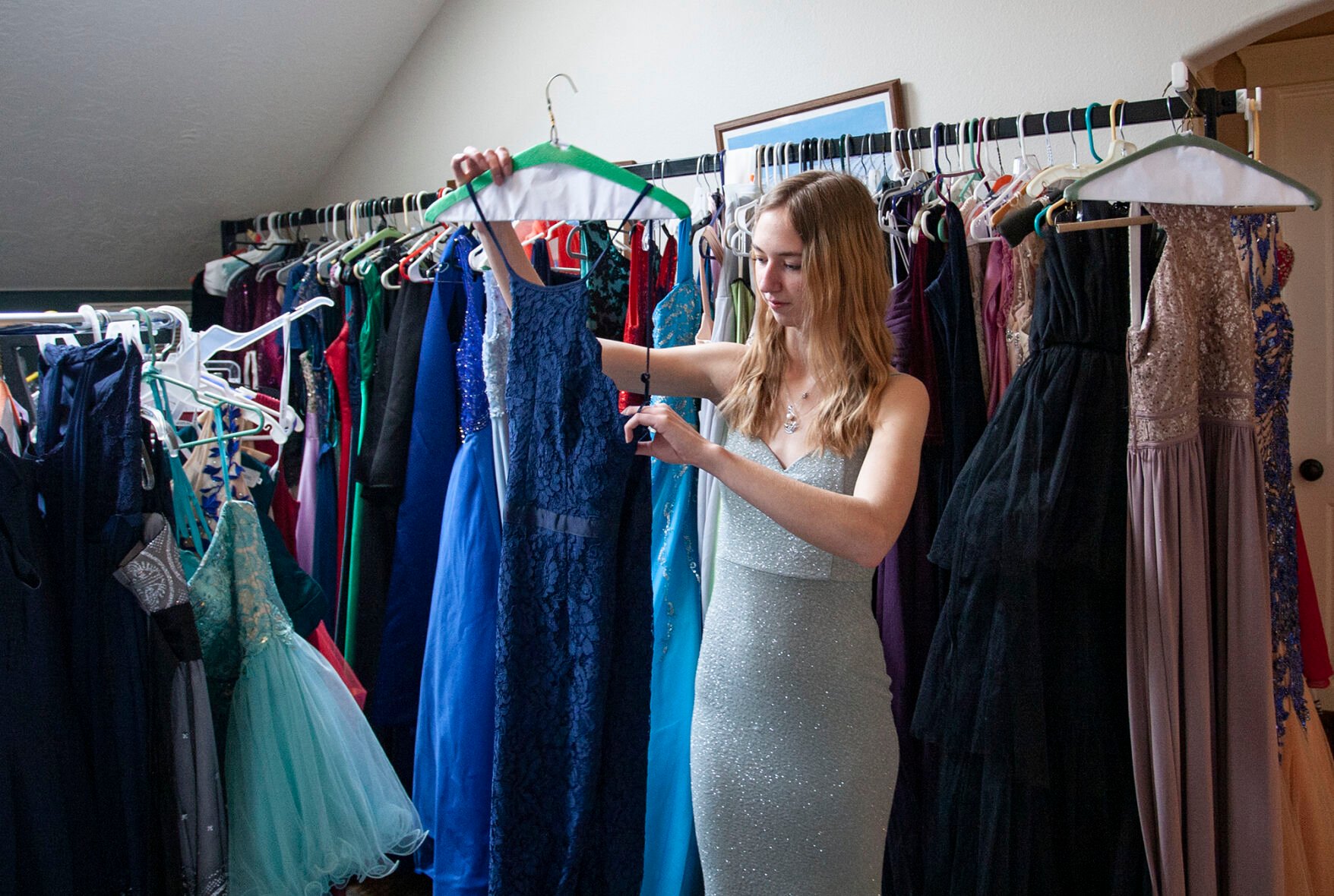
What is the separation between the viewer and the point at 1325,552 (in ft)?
10.3

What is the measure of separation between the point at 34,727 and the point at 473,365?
1.01m

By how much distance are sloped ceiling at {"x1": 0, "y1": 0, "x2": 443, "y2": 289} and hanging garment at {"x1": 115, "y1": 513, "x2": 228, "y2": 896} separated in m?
1.89

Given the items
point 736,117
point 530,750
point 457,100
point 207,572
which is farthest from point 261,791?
point 457,100

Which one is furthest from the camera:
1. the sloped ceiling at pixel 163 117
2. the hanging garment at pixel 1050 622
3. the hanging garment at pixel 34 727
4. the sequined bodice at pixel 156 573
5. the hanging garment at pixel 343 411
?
the sloped ceiling at pixel 163 117

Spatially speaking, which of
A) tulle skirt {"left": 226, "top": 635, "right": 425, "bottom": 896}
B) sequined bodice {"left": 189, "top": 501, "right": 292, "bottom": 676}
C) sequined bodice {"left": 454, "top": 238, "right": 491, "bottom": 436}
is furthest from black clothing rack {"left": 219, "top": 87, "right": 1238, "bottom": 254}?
tulle skirt {"left": 226, "top": 635, "right": 425, "bottom": 896}

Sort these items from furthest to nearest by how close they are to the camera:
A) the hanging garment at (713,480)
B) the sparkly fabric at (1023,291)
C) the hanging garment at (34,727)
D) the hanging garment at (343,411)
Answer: the hanging garment at (343,411)
the hanging garment at (713,480)
the sparkly fabric at (1023,291)
the hanging garment at (34,727)

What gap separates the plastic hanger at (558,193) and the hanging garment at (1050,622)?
665mm

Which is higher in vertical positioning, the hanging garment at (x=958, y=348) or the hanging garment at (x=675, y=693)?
the hanging garment at (x=958, y=348)

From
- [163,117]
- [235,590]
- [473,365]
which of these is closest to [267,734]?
[235,590]

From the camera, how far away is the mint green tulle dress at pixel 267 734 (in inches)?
62.8

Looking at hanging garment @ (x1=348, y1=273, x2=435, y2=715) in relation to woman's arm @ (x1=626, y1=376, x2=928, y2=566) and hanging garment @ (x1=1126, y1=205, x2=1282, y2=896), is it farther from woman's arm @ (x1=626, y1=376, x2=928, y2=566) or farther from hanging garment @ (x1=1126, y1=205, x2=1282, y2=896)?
hanging garment @ (x1=1126, y1=205, x2=1282, y2=896)

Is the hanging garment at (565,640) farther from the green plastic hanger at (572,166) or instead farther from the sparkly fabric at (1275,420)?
the sparkly fabric at (1275,420)

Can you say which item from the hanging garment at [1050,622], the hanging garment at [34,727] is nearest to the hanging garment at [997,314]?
the hanging garment at [1050,622]

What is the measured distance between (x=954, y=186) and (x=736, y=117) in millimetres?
935
